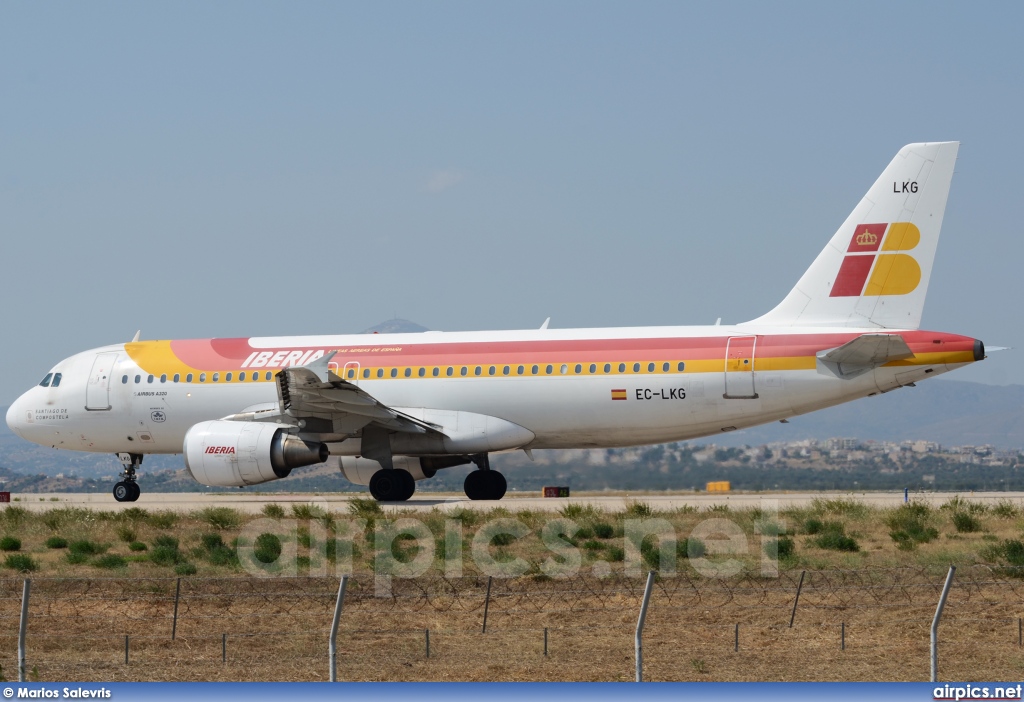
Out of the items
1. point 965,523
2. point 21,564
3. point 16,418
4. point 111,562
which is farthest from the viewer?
point 16,418

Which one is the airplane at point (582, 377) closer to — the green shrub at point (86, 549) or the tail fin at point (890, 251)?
the tail fin at point (890, 251)

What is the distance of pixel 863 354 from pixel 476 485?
9.03m

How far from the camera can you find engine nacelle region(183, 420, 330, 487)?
2528 cm

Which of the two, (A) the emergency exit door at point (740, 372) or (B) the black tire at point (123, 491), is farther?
(B) the black tire at point (123, 491)

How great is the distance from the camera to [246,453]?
2523cm

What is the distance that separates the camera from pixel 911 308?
25.0 metres

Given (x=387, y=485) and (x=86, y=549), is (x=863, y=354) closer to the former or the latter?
(x=387, y=485)

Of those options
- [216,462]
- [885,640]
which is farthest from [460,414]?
[885,640]

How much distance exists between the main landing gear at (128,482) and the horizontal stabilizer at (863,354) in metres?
16.6

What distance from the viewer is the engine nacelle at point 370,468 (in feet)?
92.0

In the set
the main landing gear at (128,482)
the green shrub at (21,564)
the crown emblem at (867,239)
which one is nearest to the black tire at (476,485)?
the main landing gear at (128,482)

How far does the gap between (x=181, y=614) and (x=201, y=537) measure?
5.99m

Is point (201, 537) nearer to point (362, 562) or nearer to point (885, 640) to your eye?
point (362, 562)

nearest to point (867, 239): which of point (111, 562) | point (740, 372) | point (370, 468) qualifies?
point (740, 372)
